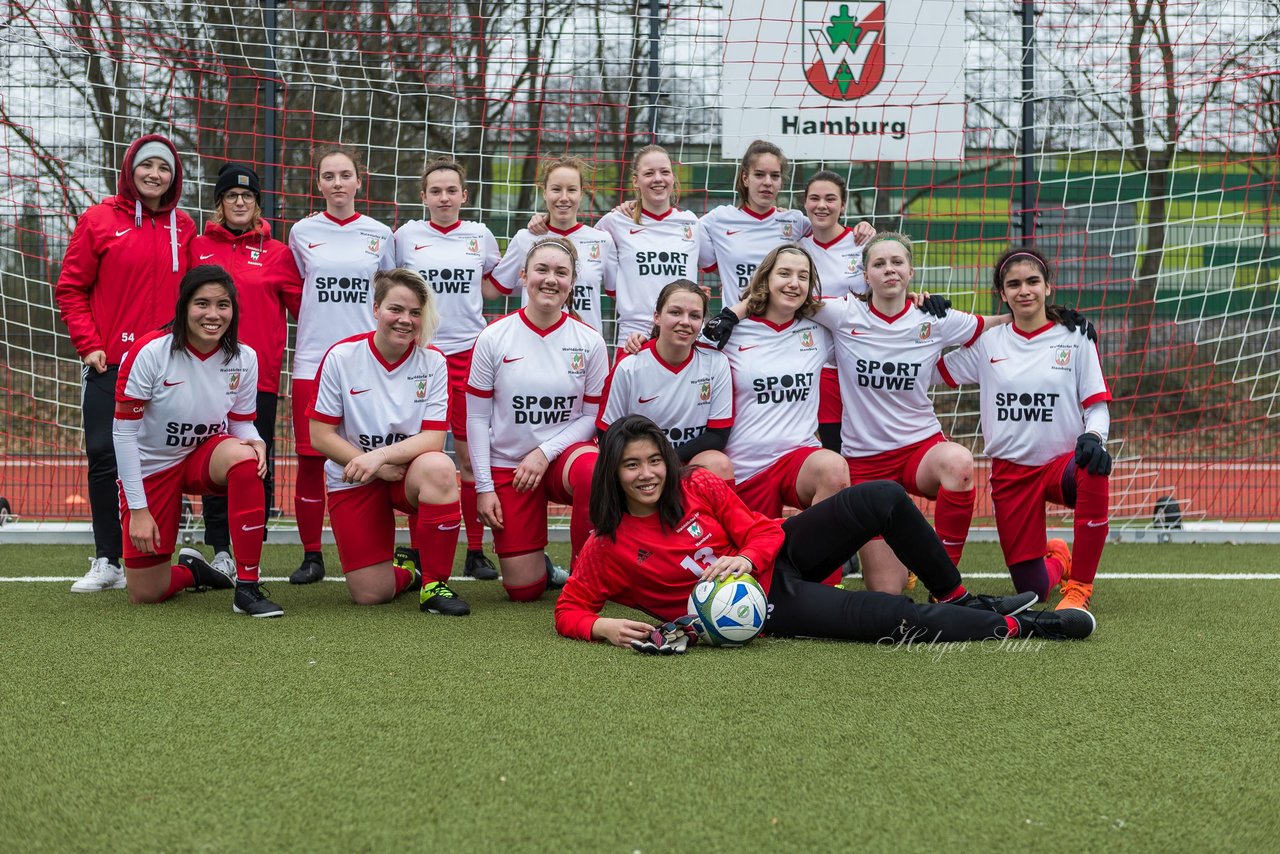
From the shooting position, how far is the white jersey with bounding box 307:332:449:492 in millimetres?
4113

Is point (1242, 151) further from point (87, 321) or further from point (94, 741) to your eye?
point (94, 741)

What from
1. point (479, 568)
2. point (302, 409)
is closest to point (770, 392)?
point (479, 568)

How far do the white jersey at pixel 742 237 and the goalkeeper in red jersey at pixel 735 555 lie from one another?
72.7 inches

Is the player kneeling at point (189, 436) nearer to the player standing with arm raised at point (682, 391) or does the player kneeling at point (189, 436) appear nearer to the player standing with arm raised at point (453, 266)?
the player standing with arm raised at point (453, 266)

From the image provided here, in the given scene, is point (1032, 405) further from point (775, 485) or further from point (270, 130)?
point (270, 130)

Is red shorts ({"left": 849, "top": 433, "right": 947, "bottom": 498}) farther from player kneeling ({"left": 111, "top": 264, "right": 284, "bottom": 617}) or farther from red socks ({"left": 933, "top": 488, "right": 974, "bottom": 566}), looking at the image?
player kneeling ({"left": 111, "top": 264, "right": 284, "bottom": 617})

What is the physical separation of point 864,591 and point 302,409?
2.77 m

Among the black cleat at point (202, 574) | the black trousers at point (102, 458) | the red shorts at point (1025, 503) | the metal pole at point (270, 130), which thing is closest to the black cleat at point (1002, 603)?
the red shorts at point (1025, 503)

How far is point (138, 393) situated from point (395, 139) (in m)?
4.21

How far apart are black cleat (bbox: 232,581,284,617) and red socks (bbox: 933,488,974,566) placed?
236cm

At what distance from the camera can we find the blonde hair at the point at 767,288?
4.32m

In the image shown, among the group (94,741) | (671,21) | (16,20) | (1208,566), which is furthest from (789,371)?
(16,20)

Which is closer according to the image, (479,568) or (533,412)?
(533,412)

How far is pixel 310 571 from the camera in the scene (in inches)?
187
